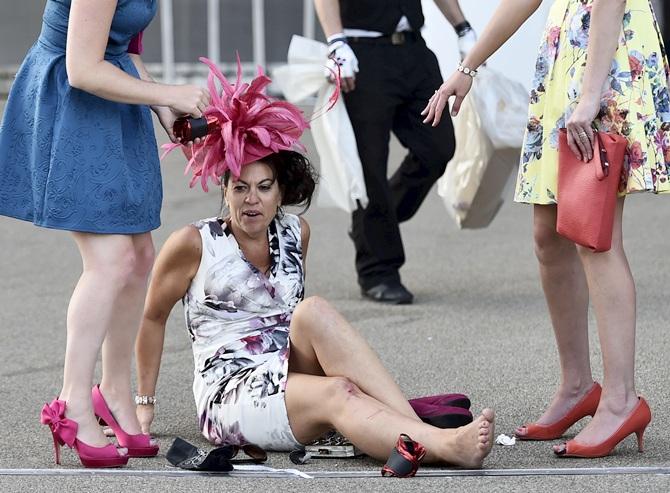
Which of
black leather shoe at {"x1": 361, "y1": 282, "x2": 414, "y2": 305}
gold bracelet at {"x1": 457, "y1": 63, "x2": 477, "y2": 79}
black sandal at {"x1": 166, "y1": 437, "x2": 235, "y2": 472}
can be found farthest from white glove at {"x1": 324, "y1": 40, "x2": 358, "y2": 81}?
black sandal at {"x1": 166, "y1": 437, "x2": 235, "y2": 472}

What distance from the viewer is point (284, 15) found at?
14.7 metres

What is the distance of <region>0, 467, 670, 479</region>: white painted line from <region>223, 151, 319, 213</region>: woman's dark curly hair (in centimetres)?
85

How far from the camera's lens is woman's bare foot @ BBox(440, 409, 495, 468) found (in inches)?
135

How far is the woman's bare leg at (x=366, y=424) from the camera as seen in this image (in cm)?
347

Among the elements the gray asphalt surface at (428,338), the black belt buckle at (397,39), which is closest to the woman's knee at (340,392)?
the gray asphalt surface at (428,338)

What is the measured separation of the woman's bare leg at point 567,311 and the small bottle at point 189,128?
0.96 meters

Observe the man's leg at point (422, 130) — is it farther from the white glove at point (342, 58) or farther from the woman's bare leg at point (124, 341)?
the woman's bare leg at point (124, 341)

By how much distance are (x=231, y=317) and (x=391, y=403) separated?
0.61 metres

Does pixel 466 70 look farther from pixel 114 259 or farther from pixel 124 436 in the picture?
pixel 124 436

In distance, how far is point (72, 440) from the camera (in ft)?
11.9

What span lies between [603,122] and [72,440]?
1.60 meters

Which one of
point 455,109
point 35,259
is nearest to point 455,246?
point 35,259

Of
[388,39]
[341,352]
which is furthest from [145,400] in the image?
[388,39]

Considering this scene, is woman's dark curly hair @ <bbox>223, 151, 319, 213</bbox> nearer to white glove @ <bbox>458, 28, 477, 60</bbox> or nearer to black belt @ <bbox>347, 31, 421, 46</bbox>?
black belt @ <bbox>347, 31, 421, 46</bbox>
